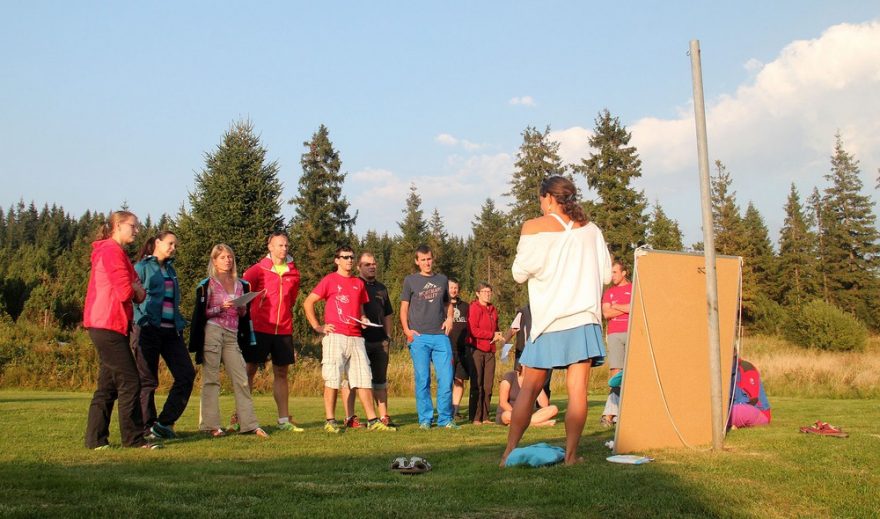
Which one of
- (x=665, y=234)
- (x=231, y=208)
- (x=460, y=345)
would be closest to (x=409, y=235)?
(x=665, y=234)

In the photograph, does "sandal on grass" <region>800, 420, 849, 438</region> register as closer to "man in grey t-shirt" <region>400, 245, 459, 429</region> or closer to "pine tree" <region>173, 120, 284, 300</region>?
"man in grey t-shirt" <region>400, 245, 459, 429</region>

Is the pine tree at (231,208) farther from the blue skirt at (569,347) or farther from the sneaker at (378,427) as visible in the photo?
the blue skirt at (569,347)

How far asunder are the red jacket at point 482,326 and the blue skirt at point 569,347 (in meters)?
5.76

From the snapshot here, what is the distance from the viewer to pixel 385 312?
9.70 meters

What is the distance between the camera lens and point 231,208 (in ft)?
90.4

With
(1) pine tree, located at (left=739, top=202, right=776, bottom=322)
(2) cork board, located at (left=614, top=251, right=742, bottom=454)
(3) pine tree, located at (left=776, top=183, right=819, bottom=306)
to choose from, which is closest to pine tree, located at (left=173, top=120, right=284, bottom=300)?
(2) cork board, located at (left=614, top=251, right=742, bottom=454)

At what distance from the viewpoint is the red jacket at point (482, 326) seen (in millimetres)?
10961

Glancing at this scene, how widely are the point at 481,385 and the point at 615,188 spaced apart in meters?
41.9

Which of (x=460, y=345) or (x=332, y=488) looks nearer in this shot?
(x=332, y=488)

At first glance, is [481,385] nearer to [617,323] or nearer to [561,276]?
[617,323]

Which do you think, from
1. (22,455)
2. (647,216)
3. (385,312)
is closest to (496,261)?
(647,216)

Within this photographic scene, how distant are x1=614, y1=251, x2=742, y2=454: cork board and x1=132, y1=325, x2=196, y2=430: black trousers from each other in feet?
14.5

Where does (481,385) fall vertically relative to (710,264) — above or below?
below

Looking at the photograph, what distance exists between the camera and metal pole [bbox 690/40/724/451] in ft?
18.6
